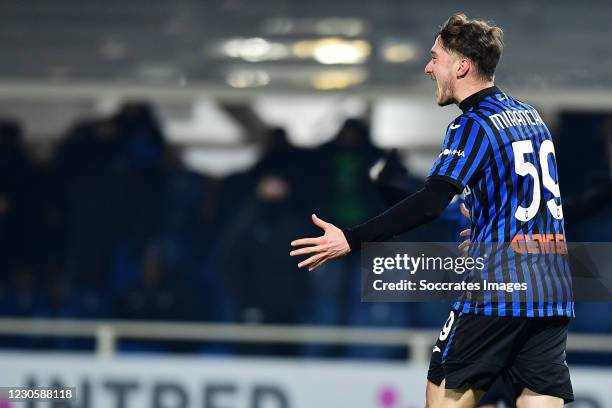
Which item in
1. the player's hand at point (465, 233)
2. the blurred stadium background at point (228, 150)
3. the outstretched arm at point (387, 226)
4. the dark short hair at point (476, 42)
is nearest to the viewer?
the outstretched arm at point (387, 226)

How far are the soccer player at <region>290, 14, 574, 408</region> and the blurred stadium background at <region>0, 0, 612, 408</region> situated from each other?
320cm

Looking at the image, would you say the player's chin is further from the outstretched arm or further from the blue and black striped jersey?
the outstretched arm

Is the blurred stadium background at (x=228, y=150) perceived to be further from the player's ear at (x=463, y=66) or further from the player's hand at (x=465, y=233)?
the player's ear at (x=463, y=66)

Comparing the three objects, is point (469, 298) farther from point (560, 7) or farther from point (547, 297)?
point (560, 7)

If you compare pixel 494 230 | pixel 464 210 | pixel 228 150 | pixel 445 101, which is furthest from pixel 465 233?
pixel 228 150

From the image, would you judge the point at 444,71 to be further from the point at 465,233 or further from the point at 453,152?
the point at 465,233

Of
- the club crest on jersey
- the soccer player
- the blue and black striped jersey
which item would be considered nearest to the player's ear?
the soccer player

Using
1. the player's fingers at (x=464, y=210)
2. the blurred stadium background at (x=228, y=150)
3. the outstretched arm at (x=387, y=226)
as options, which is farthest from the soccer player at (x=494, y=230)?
the blurred stadium background at (x=228, y=150)

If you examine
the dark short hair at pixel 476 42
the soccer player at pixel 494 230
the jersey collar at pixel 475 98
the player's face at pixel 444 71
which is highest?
the dark short hair at pixel 476 42

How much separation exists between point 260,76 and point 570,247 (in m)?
4.13

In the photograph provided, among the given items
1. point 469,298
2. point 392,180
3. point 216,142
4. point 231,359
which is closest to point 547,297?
point 469,298

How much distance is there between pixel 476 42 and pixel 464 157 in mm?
375

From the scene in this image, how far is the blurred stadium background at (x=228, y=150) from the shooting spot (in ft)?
23.3

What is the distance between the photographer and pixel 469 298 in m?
3.49
